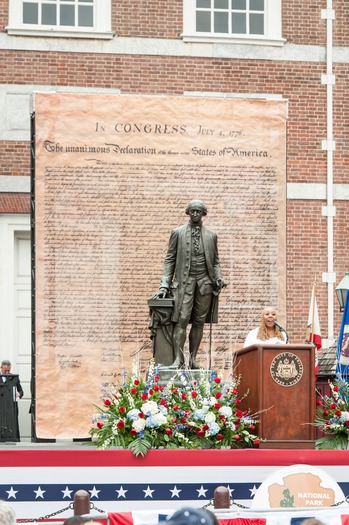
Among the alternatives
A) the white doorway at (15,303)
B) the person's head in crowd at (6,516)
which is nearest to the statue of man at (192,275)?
the person's head in crowd at (6,516)

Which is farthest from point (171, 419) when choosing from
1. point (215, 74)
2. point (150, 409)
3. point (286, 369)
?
point (215, 74)

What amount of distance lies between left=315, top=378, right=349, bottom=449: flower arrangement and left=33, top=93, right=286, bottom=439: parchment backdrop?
5.08 metres

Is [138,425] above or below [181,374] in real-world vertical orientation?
below

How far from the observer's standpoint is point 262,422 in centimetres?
1054

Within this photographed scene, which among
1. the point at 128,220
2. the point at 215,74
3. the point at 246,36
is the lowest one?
the point at 128,220

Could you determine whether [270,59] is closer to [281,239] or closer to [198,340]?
[281,239]

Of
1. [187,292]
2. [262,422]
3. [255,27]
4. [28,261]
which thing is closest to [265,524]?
[262,422]

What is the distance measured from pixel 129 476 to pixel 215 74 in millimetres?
10536

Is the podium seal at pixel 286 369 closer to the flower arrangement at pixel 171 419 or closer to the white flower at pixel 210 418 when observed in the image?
the flower arrangement at pixel 171 419

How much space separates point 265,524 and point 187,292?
15.3 feet

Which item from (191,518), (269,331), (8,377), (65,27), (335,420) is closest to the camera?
(191,518)

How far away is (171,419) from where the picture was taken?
10414 millimetres

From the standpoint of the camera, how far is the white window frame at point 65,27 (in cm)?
1897

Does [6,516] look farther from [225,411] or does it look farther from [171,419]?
[225,411]
